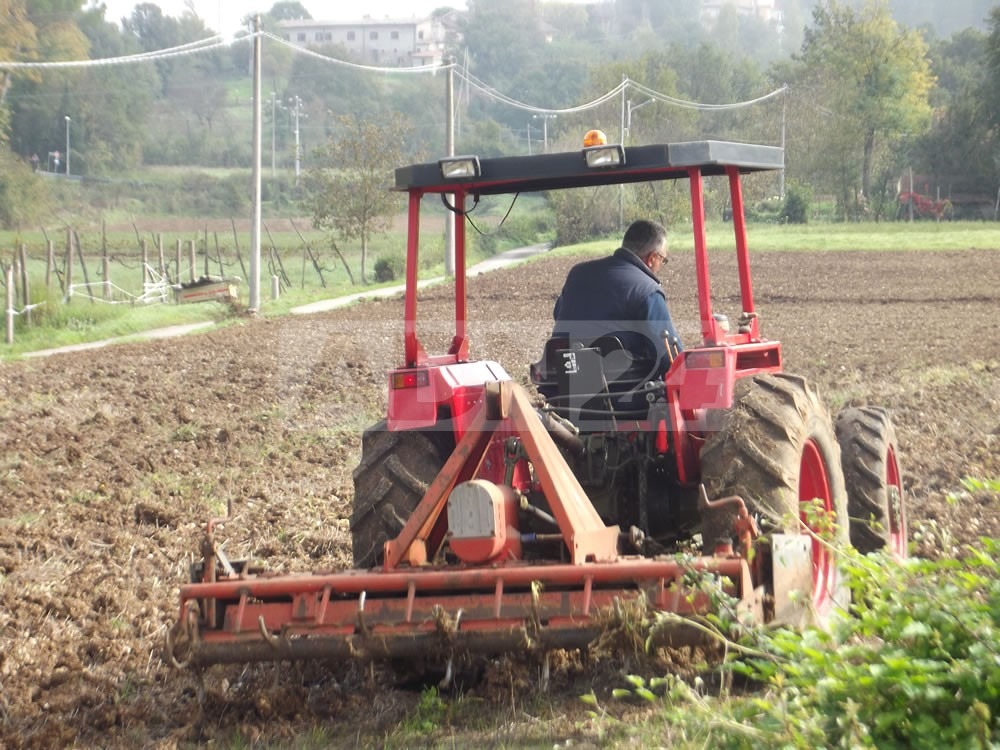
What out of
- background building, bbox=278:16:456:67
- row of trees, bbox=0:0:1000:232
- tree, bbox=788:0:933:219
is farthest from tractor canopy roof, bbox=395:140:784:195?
background building, bbox=278:16:456:67

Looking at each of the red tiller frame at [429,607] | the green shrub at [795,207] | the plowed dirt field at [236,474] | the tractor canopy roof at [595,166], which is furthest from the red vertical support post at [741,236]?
the green shrub at [795,207]

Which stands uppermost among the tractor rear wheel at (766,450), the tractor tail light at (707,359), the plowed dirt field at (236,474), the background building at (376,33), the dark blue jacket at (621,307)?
the background building at (376,33)

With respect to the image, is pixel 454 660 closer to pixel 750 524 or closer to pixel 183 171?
pixel 750 524

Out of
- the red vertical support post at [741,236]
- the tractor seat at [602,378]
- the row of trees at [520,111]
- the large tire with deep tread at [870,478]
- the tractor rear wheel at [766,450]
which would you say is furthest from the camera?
the row of trees at [520,111]

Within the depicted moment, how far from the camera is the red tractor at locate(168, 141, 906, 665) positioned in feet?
14.5

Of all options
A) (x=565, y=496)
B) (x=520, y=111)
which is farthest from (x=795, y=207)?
(x=565, y=496)

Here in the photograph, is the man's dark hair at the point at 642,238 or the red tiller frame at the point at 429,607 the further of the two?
the man's dark hair at the point at 642,238

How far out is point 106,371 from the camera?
16.1 meters

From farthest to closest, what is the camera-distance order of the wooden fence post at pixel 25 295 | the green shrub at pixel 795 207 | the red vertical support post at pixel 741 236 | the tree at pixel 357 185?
the green shrub at pixel 795 207 → the tree at pixel 357 185 → the wooden fence post at pixel 25 295 → the red vertical support post at pixel 741 236

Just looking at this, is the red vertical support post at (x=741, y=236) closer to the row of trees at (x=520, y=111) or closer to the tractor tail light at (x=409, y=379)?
the tractor tail light at (x=409, y=379)

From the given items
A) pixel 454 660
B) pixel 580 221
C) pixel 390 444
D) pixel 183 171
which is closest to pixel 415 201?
pixel 390 444

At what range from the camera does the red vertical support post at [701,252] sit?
17.2ft

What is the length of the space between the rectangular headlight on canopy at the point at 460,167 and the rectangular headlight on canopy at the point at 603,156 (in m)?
0.52

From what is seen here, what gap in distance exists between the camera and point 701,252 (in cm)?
527
